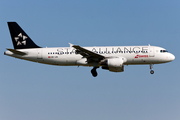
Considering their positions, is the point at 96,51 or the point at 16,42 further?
the point at 16,42

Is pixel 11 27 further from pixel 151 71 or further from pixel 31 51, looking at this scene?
pixel 151 71

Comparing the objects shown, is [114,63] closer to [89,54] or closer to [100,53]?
[100,53]

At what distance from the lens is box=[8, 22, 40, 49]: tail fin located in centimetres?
4766

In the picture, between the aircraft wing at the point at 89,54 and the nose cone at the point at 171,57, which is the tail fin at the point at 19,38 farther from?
the nose cone at the point at 171,57

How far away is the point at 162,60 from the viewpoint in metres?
44.1

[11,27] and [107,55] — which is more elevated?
[11,27]

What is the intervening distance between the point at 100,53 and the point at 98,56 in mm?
1466

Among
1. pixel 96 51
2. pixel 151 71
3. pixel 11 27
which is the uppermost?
pixel 11 27

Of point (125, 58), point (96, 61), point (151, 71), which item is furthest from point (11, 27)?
point (151, 71)

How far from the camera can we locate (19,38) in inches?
1896

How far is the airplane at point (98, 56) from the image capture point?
1705 inches

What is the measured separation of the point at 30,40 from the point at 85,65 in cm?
1046

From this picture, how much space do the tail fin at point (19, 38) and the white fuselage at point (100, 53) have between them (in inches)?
59.3

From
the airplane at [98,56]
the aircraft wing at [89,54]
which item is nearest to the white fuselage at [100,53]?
the airplane at [98,56]
